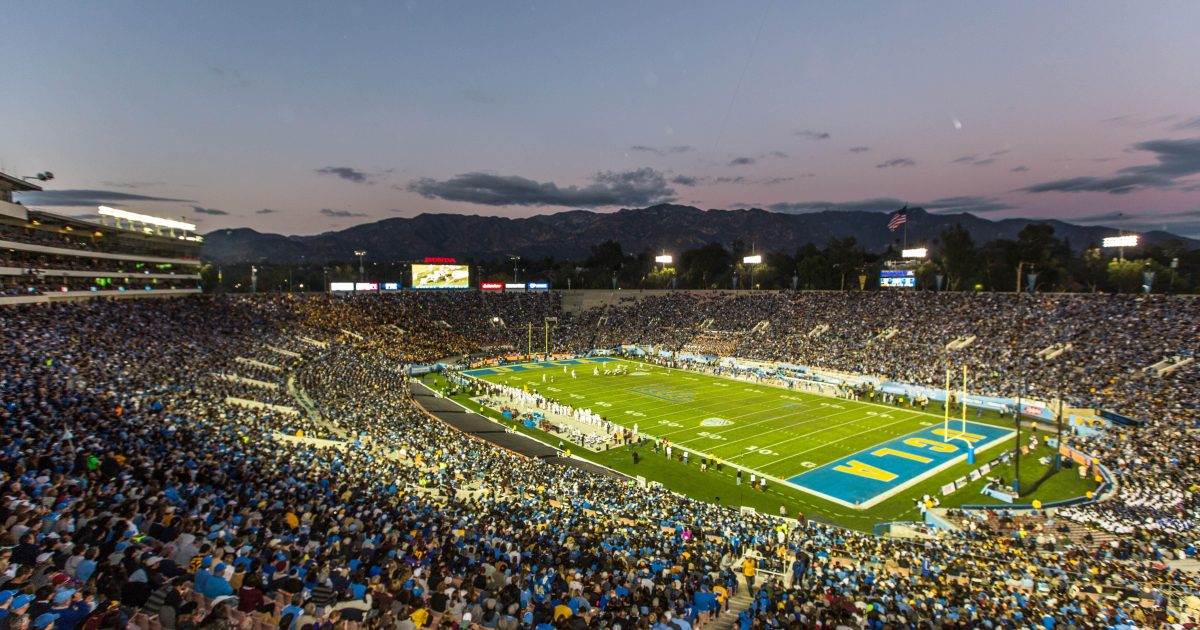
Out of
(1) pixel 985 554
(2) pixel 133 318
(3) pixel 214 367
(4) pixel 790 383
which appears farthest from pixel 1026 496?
(2) pixel 133 318

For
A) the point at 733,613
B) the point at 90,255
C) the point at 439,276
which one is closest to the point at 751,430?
the point at 733,613

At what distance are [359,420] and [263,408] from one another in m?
3.96

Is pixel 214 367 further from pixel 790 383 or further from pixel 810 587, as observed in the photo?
pixel 790 383

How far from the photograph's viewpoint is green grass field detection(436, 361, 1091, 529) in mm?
23234

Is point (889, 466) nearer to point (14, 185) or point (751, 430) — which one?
point (751, 430)

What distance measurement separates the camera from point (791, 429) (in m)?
33.2

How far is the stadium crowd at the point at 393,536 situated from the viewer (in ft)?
25.0

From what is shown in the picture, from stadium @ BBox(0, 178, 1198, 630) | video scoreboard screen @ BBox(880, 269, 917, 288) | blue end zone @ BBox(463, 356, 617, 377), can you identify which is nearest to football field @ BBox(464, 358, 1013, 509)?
stadium @ BBox(0, 178, 1198, 630)

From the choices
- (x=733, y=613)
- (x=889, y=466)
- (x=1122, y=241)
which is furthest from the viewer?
(x=1122, y=241)

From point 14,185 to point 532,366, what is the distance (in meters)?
38.5

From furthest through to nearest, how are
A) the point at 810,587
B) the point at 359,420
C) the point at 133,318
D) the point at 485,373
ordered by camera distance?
the point at 485,373 → the point at 133,318 → the point at 359,420 → the point at 810,587

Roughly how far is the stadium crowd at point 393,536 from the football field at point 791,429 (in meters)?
6.35

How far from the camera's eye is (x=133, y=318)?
36.6m

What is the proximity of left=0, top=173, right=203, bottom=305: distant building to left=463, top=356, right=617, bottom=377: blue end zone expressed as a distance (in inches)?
1097
